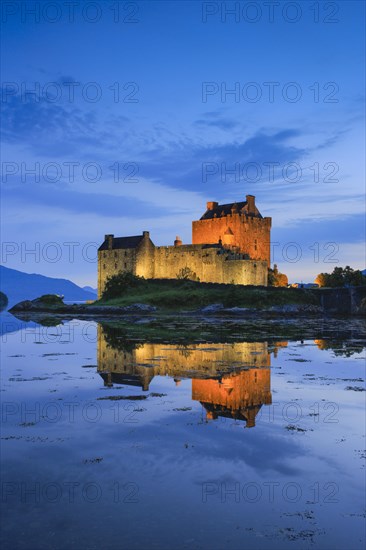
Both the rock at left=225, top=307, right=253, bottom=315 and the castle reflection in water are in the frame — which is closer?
the castle reflection in water

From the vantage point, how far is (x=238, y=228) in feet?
248

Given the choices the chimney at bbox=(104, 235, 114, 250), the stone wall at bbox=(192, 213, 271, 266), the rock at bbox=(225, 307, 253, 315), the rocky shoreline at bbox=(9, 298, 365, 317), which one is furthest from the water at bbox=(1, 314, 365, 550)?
the chimney at bbox=(104, 235, 114, 250)

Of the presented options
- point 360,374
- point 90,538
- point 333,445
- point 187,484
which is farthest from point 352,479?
point 360,374

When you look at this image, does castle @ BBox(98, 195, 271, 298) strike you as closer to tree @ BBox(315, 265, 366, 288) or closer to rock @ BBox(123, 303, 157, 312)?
tree @ BBox(315, 265, 366, 288)

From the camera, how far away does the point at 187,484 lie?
A: 7281mm

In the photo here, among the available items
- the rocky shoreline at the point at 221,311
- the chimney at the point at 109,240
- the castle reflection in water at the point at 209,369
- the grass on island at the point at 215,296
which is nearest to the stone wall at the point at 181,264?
the chimney at the point at 109,240

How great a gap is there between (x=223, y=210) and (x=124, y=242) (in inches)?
612

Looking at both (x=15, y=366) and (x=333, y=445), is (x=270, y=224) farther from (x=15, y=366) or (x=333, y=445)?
(x=333, y=445)

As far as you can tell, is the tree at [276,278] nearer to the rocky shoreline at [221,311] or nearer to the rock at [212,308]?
the rocky shoreline at [221,311]

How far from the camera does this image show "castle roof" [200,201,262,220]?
77.9m

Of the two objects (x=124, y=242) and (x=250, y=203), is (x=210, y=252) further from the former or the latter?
(x=124, y=242)

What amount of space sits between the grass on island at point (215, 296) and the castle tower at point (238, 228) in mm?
Result: 11128

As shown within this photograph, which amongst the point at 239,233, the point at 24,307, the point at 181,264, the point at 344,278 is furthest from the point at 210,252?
the point at 24,307

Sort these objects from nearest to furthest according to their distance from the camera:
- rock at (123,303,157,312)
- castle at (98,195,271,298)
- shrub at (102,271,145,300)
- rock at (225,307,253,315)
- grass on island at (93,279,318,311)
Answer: rock at (225,307,253,315) → rock at (123,303,157,312) → grass on island at (93,279,318,311) → castle at (98,195,271,298) → shrub at (102,271,145,300)
